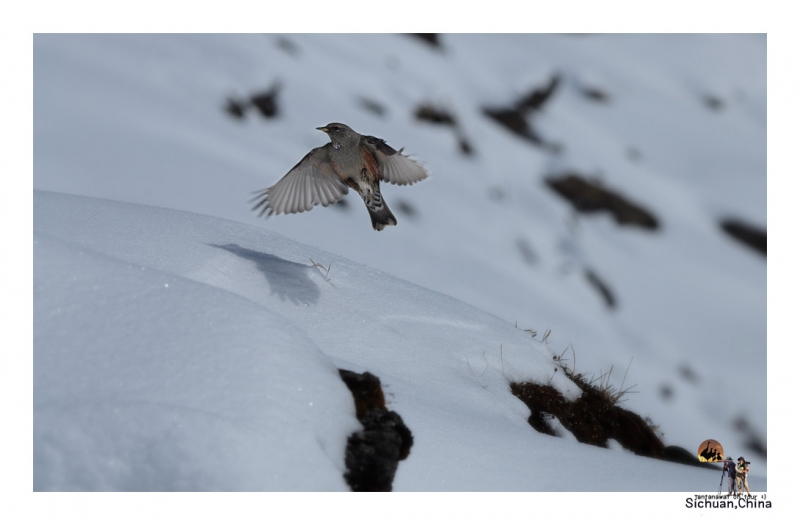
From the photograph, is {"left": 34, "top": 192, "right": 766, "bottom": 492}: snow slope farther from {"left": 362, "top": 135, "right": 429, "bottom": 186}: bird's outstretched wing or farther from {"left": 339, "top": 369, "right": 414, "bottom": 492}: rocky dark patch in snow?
{"left": 362, "top": 135, "right": 429, "bottom": 186}: bird's outstretched wing

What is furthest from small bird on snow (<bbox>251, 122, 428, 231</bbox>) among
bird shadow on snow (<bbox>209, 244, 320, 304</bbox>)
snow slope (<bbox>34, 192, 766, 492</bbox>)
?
snow slope (<bbox>34, 192, 766, 492</bbox>)

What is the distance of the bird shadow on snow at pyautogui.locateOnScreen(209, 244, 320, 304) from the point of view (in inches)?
140

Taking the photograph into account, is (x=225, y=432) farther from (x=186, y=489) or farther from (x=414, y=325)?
(x=414, y=325)

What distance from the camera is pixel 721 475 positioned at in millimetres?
2898

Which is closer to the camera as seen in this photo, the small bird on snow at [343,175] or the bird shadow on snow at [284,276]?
the bird shadow on snow at [284,276]

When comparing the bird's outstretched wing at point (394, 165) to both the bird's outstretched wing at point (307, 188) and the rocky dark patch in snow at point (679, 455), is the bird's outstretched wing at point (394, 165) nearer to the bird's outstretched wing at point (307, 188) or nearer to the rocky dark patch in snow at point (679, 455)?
the bird's outstretched wing at point (307, 188)

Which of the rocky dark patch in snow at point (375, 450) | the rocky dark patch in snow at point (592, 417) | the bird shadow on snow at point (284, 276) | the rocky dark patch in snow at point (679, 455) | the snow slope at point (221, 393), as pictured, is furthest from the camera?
the rocky dark patch in snow at point (679, 455)

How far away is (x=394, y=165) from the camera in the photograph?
4156 millimetres

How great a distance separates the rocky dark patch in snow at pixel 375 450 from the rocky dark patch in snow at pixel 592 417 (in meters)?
1.62

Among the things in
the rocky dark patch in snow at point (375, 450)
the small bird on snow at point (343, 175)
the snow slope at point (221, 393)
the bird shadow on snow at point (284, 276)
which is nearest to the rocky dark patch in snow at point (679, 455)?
the snow slope at point (221, 393)

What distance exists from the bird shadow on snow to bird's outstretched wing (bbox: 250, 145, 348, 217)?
0.31 meters

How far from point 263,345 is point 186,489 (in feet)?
1.63

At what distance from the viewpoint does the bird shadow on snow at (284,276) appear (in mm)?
3561
